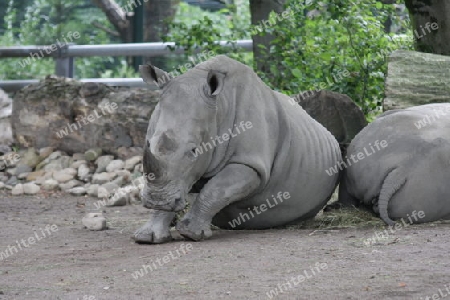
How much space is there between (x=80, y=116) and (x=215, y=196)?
186 inches

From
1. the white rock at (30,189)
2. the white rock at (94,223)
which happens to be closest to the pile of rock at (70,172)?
the white rock at (30,189)

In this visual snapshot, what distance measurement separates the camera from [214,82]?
6.63 m

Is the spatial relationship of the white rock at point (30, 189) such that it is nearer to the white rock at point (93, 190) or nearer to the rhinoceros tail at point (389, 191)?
the white rock at point (93, 190)

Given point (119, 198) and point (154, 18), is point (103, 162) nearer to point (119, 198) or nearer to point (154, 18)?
point (119, 198)

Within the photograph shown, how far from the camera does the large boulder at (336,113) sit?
28.0 feet

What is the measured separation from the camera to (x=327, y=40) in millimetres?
10383

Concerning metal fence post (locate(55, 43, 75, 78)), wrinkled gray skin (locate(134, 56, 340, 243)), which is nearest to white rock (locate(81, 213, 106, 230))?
wrinkled gray skin (locate(134, 56, 340, 243))

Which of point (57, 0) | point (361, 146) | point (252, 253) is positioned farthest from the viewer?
point (57, 0)

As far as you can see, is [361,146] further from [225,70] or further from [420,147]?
[225,70]

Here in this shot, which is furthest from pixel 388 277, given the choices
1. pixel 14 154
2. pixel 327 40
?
pixel 14 154

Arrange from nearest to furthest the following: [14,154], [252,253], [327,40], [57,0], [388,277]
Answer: [388,277] < [252,253] < [327,40] < [14,154] < [57,0]

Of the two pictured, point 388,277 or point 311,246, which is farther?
point 311,246

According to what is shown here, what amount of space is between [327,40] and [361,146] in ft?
10.3
